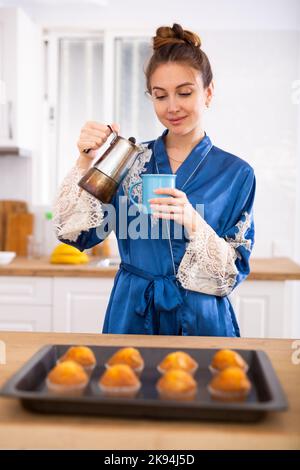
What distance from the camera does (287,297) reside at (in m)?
2.70

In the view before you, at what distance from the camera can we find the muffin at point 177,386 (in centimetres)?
80

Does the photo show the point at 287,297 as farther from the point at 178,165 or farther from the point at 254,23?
the point at 254,23

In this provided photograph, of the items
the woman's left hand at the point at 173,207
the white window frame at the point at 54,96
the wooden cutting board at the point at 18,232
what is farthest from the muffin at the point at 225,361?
the white window frame at the point at 54,96

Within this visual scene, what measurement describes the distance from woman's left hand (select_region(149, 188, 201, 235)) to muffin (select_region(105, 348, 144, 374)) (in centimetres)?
37

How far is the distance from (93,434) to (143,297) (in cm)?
72

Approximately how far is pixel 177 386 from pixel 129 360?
142 mm

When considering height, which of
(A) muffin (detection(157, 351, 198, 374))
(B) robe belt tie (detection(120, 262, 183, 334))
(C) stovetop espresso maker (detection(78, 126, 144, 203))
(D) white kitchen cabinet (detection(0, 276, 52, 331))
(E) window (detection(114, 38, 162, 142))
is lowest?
(D) white kitchen cabinet (detection(0, 276, 52, 331))

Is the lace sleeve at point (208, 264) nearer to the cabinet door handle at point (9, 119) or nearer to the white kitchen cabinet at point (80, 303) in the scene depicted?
the white kitchen cabinet at point (80, 303)

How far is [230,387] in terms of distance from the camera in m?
0.80

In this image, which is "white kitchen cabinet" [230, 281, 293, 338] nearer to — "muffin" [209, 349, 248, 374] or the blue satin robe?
the blue satin robe

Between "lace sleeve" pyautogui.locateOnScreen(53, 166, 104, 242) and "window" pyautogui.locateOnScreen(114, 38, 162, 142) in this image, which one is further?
"window" pyautogui.locateOnScreen(114, 38, 162, 142)

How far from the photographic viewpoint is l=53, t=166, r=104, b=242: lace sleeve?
1.43 meters

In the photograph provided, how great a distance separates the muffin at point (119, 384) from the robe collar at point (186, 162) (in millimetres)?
782

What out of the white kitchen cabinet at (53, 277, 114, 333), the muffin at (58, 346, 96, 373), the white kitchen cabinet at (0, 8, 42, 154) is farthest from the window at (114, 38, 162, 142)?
the muffin at (58, 346, 96, 373)
